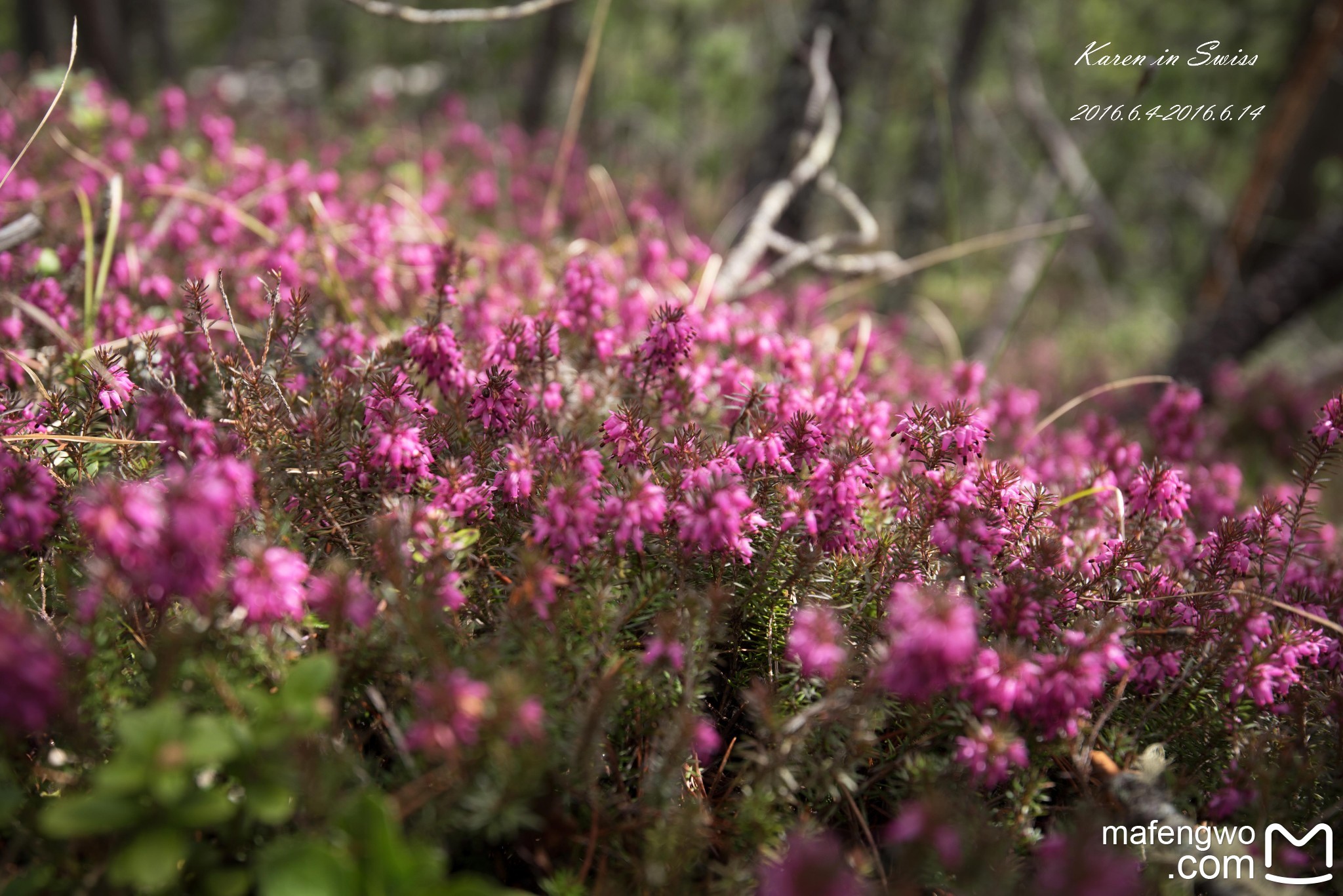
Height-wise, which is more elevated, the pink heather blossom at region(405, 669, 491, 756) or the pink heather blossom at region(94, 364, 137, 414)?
the pink heather blossom at region(94, 364, 137, 414)

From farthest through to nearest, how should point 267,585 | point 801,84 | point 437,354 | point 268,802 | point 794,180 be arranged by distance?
point 801,84 → point 794,180 → point 437,354 → point 267,585 → point 268,802

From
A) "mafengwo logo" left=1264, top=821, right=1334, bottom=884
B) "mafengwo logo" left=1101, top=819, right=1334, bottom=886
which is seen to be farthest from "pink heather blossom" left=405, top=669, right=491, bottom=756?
"mafengwo logo" left=1264, top=821, right=1334, bottom=884

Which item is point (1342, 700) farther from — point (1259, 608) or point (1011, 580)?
point (1011, 580)

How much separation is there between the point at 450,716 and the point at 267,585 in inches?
17.8

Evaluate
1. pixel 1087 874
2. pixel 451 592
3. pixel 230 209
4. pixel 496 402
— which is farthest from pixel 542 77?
pixel 1087 874

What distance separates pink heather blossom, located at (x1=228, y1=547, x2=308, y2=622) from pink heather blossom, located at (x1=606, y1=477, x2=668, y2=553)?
2.25 feet

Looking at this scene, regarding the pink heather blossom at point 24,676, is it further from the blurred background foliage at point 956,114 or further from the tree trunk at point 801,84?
the tree trunk at point 801,84

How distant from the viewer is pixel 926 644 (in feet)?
4.87

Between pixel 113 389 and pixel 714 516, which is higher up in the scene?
pixel 113 389

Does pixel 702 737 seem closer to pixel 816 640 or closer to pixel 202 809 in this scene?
pixel 816 640

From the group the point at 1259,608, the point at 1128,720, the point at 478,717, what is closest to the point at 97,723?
the point at 478,717

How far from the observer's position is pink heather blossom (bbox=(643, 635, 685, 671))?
1.79 meters

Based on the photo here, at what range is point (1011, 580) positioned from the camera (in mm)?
2070

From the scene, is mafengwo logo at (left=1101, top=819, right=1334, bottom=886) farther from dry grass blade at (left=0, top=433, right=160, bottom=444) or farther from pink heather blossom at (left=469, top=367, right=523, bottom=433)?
dry grass blade at (left=0, top=433, right=160, bottom=444)
